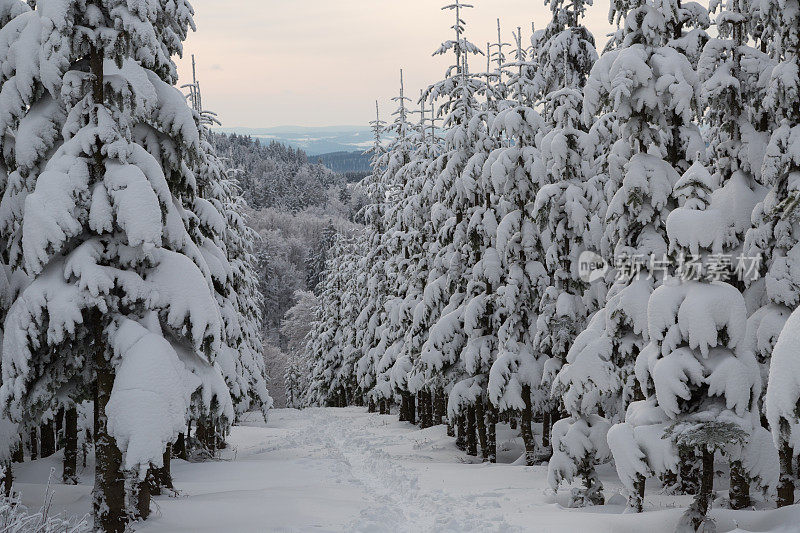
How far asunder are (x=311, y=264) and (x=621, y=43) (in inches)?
4527

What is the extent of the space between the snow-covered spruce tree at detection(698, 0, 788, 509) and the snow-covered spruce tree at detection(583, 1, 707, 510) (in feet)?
3.48

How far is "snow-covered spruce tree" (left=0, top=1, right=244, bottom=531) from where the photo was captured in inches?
389

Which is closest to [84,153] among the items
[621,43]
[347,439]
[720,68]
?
[621,43]

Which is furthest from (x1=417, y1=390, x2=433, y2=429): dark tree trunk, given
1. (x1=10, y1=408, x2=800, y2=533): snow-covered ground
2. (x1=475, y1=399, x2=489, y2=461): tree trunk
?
(x1=475, y1=399, x2=489, y2=461): tree trunk

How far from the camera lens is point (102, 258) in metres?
10.7

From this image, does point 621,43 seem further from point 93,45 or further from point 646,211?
point 93,45

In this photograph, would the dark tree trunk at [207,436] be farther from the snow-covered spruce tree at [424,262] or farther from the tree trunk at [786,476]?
the tree trunk at [786,476]

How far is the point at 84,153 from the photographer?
34.9 feet

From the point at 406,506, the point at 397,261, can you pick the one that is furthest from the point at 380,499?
the point at 397,261

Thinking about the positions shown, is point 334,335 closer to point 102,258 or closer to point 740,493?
point 740,493

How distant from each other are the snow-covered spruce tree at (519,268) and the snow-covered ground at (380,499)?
230cm

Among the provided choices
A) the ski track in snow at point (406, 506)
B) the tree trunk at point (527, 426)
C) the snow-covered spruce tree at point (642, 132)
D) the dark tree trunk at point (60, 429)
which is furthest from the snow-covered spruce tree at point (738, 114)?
the dark tree trunk at point (60, 429)

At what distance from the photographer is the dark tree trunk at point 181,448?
22.7m

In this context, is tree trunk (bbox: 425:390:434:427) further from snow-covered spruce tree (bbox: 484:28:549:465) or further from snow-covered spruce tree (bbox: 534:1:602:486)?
snow-covered spruce tree (bbox: 534:1:602:486)
